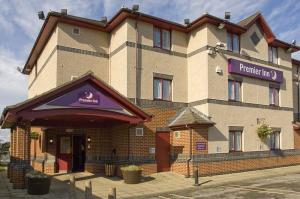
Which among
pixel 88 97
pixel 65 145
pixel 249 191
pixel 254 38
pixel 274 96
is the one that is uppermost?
pixel 254 38

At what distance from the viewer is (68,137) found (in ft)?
74.7

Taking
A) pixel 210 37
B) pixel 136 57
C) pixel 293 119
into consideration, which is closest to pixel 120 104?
pixel 136 57

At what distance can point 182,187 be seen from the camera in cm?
1795

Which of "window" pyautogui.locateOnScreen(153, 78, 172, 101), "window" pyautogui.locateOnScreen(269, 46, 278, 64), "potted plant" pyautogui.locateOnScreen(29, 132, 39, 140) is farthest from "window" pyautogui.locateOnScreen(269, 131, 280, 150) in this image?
"potted plant" pyautogui.locateOnScreen(29, 132, 39, 140)

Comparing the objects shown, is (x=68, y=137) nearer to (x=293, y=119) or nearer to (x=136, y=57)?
(x=136, y=57)

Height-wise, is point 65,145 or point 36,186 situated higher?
point 65,145

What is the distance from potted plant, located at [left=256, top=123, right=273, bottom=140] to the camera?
24750 mm

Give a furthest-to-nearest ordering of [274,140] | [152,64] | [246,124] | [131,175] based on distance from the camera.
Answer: [274,140], [246,124], [152,64], [131,175]

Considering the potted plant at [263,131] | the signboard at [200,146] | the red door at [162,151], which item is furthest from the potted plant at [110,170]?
the potted plant at [263,131]

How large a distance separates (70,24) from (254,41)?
12.2 metres

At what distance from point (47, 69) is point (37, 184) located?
1042cm

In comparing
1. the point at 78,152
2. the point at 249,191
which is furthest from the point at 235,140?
the point at 78,152

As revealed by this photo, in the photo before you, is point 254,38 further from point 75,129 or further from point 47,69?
point 47,69

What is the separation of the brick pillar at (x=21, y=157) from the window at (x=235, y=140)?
1216 centimetres
